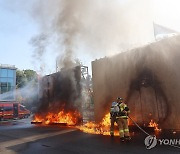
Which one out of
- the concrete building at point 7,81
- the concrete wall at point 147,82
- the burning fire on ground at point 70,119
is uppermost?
the concrete building at point 7,81

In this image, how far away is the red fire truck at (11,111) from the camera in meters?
24.3

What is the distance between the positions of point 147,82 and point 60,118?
26.4 feet

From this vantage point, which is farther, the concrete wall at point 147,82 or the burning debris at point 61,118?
the burning debris at point 61,118

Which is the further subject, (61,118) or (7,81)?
(7,81)

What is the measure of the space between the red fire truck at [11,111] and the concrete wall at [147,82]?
48.8 ft

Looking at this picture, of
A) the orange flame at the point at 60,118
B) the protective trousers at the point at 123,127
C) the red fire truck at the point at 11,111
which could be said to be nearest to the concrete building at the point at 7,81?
the red fire truck at the point at 11,111

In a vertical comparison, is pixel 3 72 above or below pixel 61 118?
Result: above

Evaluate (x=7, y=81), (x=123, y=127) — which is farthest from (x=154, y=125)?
(x=7, y=81)

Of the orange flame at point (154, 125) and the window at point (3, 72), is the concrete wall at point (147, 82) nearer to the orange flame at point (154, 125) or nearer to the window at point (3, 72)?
the orange flame at point (154, 125)

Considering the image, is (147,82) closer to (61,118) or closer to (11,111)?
(61,118)

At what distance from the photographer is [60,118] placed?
54.0 feet

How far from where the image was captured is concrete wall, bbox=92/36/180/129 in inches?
398

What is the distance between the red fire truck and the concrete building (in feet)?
57.6

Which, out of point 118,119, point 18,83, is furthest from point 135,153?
point 18,83
